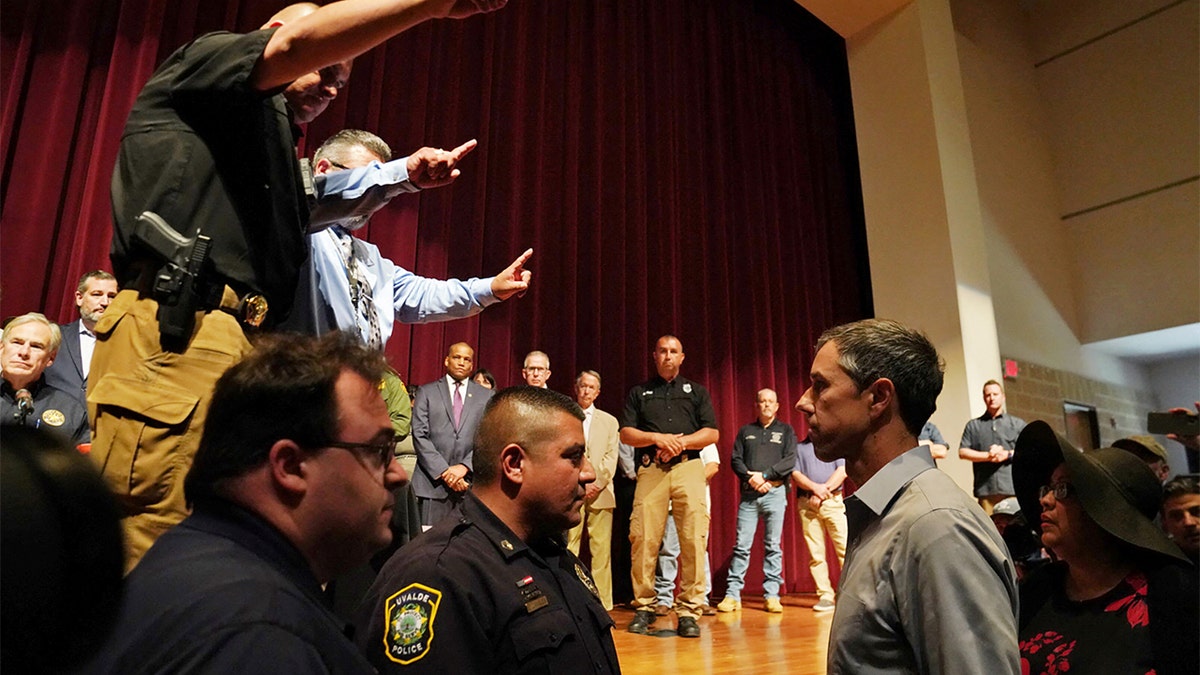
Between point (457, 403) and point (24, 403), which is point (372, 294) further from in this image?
point (457, 403)

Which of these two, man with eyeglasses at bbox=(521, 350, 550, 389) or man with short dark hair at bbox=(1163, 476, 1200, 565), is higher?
man with eyeglasses at bbox=(521, 350, 550, 389)

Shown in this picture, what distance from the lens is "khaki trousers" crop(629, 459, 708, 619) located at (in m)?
4.51

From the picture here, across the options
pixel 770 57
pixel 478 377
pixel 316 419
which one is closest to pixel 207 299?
pixel 316 419

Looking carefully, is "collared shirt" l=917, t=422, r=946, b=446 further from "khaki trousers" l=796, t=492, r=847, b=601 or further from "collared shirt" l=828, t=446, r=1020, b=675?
"collared shirt" l=828, t=446, r=1020, b=675

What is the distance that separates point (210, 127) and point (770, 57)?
7.19 m

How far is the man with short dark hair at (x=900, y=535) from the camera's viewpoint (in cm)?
112

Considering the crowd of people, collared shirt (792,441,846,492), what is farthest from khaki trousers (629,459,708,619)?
the crowd of people

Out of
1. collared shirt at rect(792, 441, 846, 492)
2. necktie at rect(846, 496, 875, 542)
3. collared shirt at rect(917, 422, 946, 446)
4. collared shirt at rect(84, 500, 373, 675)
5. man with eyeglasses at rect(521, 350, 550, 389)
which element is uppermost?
man with eyeglasses at rect(521, 350, 550, 389)

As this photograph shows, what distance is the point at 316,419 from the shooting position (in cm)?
88

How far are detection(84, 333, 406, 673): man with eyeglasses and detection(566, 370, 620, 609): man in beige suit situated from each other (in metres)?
3.84

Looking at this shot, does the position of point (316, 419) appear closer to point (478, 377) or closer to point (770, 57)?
point (478, 377)

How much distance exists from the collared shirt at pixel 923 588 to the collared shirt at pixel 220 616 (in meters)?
0.78

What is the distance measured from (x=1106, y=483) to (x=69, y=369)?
11.6ft

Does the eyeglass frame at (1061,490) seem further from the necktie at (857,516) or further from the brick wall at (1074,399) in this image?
the brick wall at (1074,399)
